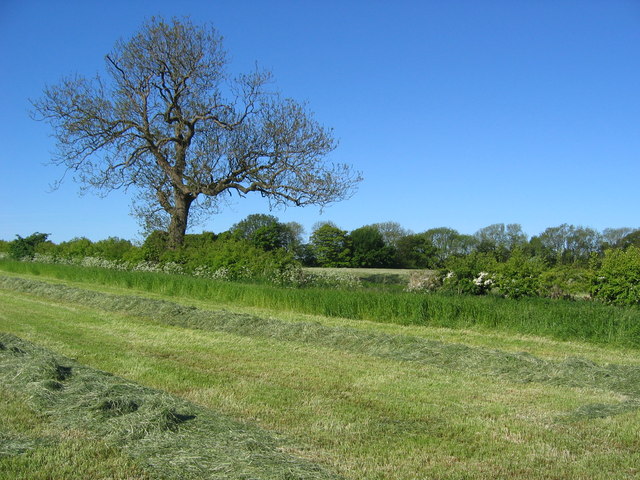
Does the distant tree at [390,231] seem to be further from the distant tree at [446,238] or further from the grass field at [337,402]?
the grass field at [337,402]

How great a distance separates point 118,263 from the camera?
27328 millimetres

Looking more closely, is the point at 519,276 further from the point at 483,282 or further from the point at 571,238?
the point at 571,238

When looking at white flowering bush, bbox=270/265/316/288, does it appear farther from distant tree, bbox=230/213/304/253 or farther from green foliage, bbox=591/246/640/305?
distant tree, bbox=230/213/304/253

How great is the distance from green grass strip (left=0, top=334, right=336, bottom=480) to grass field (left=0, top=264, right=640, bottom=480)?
20 millimetres

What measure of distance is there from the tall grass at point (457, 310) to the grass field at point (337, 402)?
0.30 m

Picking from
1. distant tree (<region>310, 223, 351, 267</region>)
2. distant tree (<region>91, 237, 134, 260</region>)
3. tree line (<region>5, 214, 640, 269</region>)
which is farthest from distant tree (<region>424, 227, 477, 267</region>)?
distant tree (<region>91, 237, 134, 260</region>)

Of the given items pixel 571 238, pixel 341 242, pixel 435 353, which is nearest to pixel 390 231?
pixel 341 242

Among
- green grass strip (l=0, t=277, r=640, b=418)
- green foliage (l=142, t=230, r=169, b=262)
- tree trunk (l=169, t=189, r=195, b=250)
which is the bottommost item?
green grass strip (l=0, t=277, r=640, b=418)

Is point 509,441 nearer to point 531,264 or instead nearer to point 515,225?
point 531,264

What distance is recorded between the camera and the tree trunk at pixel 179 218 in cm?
2617

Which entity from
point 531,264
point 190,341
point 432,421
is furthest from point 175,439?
point 531,264

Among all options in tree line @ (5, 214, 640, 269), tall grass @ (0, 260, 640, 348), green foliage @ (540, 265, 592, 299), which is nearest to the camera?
tall grass @ (0, 260, 640, 348)

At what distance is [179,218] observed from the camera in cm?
2645

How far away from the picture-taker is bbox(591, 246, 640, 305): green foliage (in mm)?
10742
